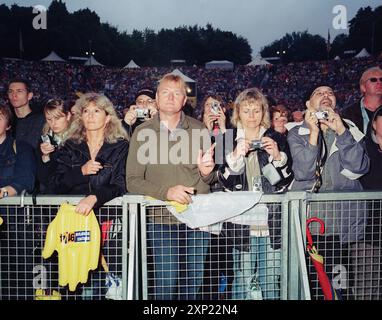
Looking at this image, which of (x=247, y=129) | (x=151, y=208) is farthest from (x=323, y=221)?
(x=151, y=208)

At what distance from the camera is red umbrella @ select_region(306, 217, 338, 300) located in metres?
2.72

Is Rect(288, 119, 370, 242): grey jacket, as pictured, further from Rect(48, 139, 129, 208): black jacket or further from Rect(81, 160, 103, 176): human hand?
Rect(81, 160, 103, 176): human hand

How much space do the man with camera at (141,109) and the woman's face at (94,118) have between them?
18cm

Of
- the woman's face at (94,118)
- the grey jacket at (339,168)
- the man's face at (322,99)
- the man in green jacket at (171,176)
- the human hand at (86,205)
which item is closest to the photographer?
the human hand at (86,205)

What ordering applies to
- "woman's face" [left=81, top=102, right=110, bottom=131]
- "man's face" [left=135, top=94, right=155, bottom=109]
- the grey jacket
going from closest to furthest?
the grey jacket
"woman's face" [left=81, top=102, right=110, bottom=131]
"man's face" [left=135, top=94, right=155, bottom=109]

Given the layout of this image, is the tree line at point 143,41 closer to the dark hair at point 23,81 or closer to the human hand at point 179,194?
the dark hair at point 23,81

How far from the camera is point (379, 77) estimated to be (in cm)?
332

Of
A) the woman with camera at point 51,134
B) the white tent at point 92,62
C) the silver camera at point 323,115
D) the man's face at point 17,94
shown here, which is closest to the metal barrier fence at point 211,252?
the woman with camera at point 51,134

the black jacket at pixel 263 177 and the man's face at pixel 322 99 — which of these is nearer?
the black jacket at pixel 263 177

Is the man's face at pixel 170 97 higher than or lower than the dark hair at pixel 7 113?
higher

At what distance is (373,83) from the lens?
3.33 m

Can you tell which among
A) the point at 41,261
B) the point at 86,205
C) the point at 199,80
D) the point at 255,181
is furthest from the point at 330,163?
the point at 41,261

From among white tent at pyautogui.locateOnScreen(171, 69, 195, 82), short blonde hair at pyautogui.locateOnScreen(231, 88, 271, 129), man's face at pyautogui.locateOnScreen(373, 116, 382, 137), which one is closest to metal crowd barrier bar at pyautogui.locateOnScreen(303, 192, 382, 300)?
man's face at pyautogui.locateOnScreen(373, 116, 382, 137)

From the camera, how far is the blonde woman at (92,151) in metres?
3.02
